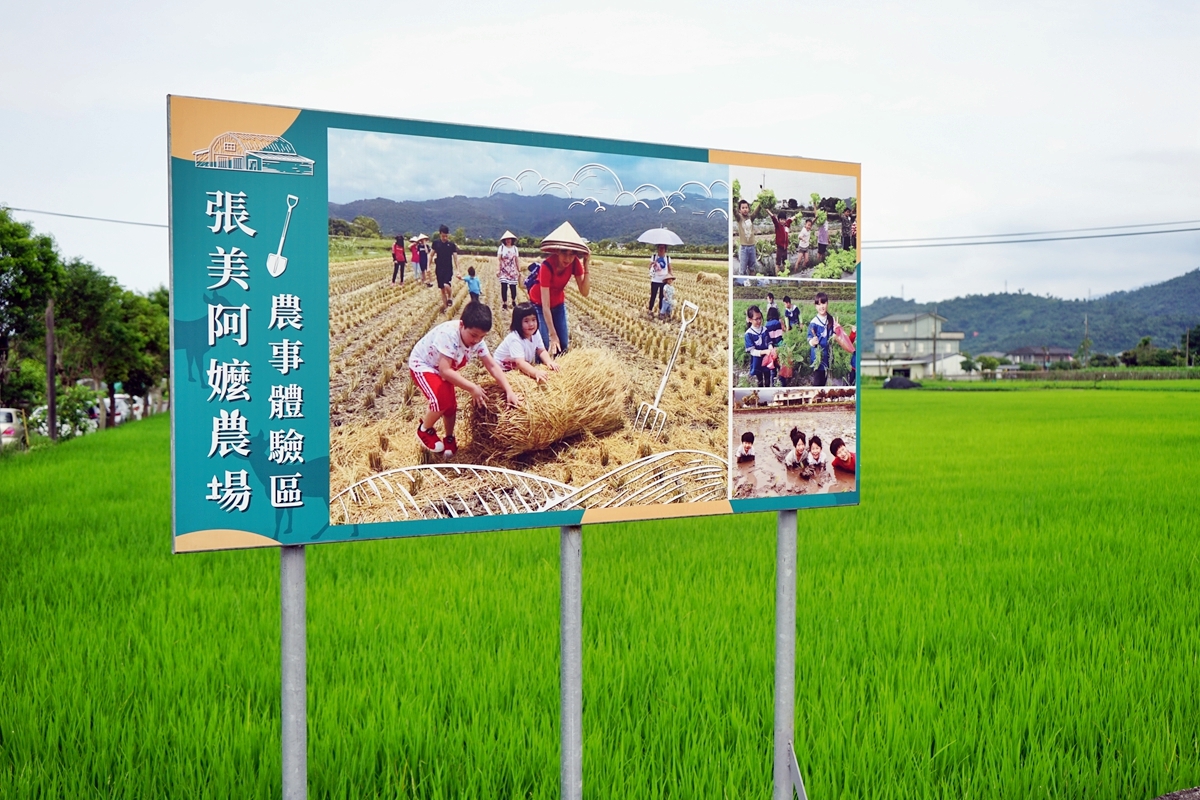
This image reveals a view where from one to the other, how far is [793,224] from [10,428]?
17817mm

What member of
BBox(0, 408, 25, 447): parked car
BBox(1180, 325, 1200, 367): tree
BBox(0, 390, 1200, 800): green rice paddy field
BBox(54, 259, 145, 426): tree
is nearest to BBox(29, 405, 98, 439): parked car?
BBox(0, 408, 25, 447): parked car

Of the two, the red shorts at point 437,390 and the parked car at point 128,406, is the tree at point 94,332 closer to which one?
the parked car at point 128,406

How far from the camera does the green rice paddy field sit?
3299mm

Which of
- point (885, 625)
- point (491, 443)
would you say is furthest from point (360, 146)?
point (885, 625)

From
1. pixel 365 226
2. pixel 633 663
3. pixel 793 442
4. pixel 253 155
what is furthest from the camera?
pixel 633 663

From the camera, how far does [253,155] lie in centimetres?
229

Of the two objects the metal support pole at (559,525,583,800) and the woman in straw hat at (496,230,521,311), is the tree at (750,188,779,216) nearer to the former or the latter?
the woman in straw hat at (496,230,521,311)

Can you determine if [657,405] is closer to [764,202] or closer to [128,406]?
[764,202]

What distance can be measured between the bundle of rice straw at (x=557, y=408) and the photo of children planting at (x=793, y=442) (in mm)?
484

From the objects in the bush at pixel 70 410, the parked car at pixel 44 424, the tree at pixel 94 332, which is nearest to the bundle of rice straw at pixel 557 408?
the parked car at pixel 44 424

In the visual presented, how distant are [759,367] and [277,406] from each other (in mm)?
1522

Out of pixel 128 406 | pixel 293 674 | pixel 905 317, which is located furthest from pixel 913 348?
pixel 293 674

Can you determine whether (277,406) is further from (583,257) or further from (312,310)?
(583,257)

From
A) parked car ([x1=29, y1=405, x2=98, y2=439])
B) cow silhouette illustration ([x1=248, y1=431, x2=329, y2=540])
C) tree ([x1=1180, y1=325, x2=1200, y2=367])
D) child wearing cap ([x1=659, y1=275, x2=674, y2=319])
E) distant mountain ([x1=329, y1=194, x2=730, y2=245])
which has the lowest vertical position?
parked car ([x1=29, y1=405, x2=98, y2=439])
